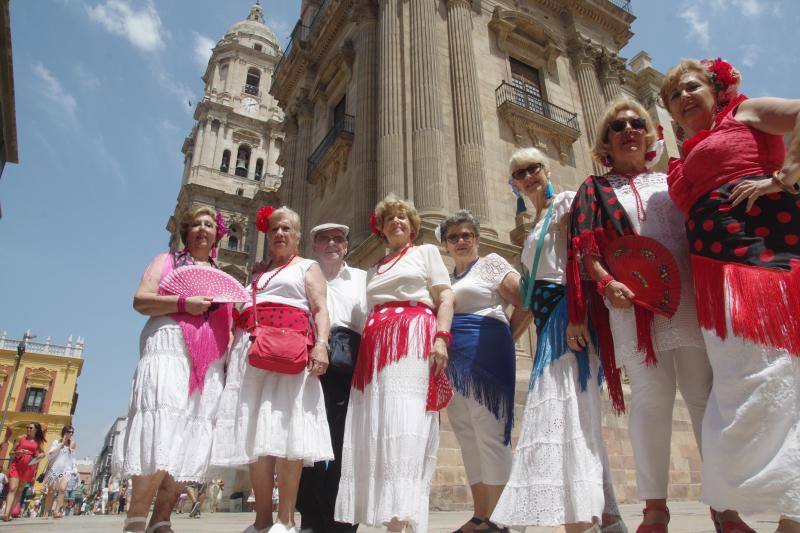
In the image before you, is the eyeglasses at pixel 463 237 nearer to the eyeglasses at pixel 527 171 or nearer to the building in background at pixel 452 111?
the eyeglasses at pixel 527 171

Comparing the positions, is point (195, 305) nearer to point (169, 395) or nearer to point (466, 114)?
point (169, 395)

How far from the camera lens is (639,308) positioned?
7.93 ft

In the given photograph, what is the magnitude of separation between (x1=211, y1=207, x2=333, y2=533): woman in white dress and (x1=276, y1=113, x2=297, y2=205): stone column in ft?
47.0

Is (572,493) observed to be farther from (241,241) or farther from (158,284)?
(241,241)

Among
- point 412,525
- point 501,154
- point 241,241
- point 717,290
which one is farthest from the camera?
Result: point 241,241

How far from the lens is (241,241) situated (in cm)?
3366

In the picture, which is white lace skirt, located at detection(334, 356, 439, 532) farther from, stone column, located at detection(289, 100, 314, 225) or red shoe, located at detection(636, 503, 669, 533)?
stone column, located at detection(289, 100, 314, 225)

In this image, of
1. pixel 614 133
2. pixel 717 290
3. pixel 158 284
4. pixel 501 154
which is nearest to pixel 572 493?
pixel 717 290

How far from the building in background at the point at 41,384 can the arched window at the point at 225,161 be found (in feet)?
73.2

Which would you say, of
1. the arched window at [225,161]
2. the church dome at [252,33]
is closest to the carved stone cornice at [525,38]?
the arched window at [225,161]

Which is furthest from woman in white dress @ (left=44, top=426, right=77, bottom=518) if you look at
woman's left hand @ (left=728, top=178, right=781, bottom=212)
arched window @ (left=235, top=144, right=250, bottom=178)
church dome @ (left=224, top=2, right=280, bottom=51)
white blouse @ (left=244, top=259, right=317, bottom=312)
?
church dome @ (left=224, top=2, right=280, bottom=51)

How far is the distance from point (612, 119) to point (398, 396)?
1984 millimetres

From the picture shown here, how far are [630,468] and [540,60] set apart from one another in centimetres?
1173

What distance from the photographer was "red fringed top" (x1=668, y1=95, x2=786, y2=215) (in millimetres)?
2162
